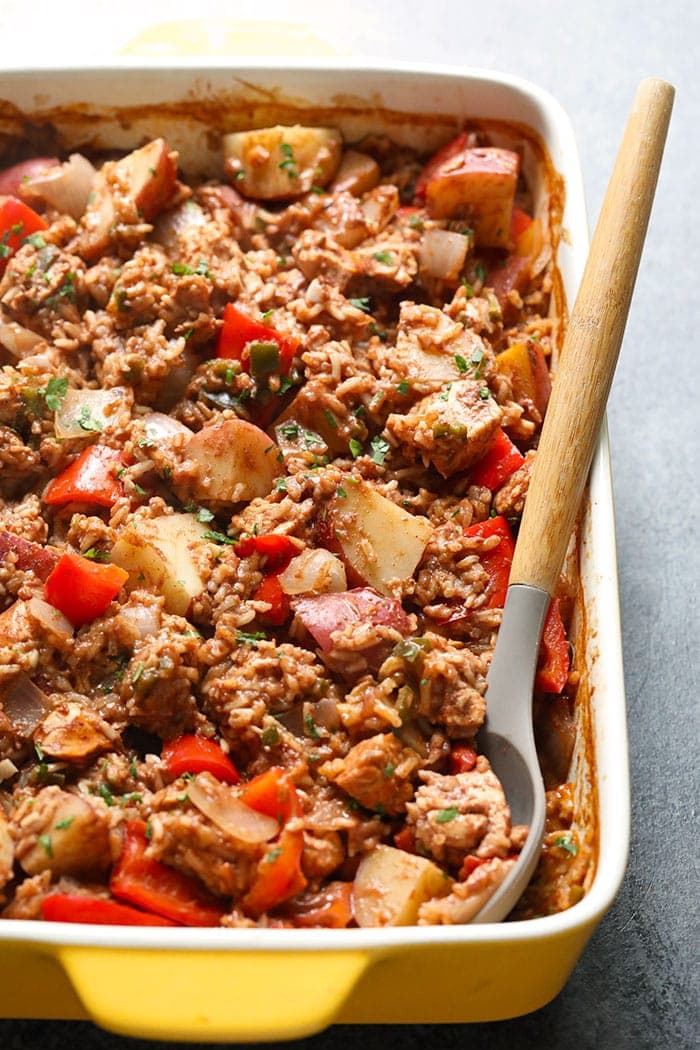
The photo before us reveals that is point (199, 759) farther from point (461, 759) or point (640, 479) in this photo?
point (640, 479)

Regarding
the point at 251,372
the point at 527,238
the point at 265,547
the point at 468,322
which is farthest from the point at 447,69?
the point at 265,547

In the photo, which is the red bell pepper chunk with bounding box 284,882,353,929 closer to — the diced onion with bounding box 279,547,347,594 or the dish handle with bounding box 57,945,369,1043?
the dish handle with bounding box 57,945,369,1043

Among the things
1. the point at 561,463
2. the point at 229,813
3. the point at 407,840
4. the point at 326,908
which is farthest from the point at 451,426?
the point at 326,908

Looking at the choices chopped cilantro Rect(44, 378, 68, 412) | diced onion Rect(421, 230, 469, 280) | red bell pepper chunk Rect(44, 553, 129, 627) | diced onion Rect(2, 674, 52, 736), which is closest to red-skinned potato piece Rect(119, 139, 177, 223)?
chopped cilantro Rect(44, 378, 68, 412)

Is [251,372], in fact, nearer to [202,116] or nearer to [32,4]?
[202,116]

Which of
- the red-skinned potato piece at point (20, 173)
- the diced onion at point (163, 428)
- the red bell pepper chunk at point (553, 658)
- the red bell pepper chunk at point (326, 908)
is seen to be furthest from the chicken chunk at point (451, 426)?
the red-skinned potato piece at point (20, 173)

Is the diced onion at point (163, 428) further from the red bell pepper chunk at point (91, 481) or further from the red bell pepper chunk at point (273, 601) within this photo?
the red bell pepper chunk at point (273, 601)

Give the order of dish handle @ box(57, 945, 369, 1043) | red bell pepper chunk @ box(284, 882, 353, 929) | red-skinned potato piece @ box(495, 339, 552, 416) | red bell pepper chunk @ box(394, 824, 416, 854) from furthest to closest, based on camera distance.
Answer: red-skinned potato piece @ box(495, 339, 552, 416) < red bell pepper chunk @ box(394, 824, 416, 854) < red bell pepper chunk @ box(284, 882, 353, 929) < dish handle @ box(57, 945, 369, 1043)
